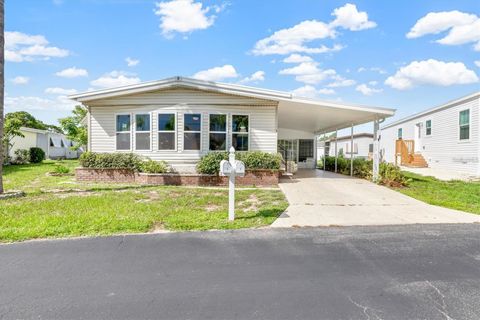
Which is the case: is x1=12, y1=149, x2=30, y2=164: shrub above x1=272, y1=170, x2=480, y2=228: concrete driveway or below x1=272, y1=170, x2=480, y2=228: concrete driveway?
above

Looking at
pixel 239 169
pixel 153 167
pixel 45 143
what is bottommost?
pixel 153 167

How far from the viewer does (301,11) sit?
13875 millimetres

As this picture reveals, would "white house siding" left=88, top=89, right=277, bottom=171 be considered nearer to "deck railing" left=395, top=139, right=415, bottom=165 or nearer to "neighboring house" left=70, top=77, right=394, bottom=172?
"neighboring house" left=70, top=77, right=394, bottom=172

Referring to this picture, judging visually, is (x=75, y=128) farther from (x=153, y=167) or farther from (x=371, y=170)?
(x=371, y=170)

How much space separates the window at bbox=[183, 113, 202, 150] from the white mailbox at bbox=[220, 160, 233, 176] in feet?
22.0

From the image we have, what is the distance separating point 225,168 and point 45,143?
96.3 ft

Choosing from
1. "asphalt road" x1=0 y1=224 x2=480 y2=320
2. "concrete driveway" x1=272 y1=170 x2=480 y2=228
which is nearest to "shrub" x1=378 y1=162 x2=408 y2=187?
"concrete driveway" x1=272 y1=170 x2=480 y2=228

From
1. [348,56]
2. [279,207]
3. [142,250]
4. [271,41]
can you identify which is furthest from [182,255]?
[271,41]

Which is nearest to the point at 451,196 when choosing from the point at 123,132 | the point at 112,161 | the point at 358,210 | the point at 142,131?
the point at 358,210

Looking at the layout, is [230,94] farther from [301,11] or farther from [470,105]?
→ [470,105]

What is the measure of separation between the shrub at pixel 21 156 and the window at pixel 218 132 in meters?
17.4

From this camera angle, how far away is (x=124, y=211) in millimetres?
6648

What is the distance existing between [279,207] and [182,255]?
3574mm

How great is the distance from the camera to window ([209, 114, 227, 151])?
40.8ft
